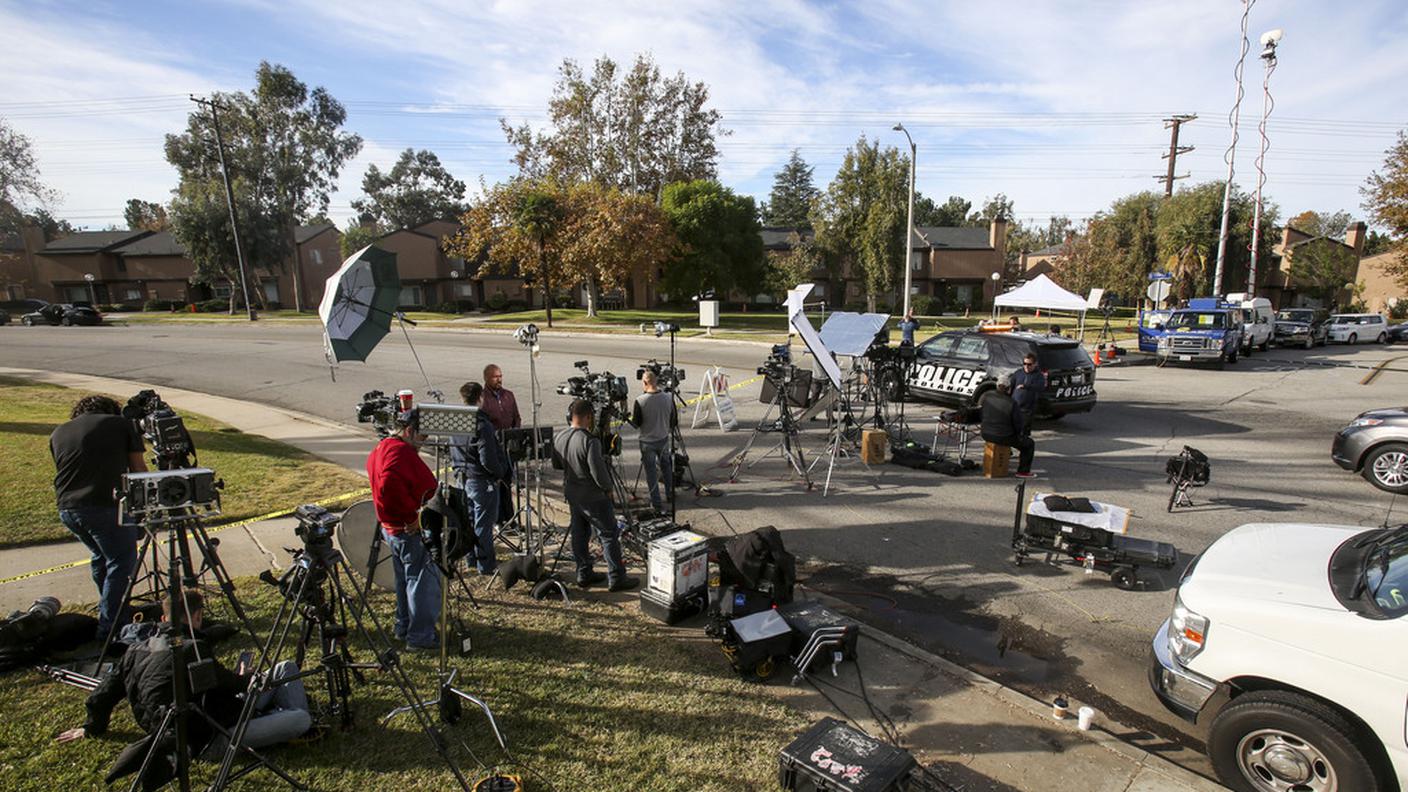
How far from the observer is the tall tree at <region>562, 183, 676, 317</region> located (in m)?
33.3

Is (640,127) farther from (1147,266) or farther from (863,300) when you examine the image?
(1147,266)

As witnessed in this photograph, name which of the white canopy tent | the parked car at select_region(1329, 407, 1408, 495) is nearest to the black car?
the parked car at select_region(1329, 407, 1408, 495)

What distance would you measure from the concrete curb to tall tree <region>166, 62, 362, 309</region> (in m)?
53.9

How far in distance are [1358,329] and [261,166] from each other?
70.5 metres

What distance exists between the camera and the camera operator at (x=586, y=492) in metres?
5.77

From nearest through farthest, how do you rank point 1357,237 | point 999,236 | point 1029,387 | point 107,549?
point 107,549
point 1029,387
point 1357,237
point 999,236

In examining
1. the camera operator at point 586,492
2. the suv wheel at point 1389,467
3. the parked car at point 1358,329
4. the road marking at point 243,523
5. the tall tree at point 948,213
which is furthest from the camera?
the tall tree at point 948,213

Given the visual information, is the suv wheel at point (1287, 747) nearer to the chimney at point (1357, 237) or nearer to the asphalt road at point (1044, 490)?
the asphalt road at point (1044, 490)

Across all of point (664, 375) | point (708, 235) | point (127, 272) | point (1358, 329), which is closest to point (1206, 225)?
point (1358, 329)

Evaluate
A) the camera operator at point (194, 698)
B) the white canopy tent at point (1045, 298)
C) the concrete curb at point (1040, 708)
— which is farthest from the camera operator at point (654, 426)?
the white canopy tent at point (1045, 298)

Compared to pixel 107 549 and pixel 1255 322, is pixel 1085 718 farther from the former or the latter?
pixel 1255 322

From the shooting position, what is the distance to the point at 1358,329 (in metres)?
30.0

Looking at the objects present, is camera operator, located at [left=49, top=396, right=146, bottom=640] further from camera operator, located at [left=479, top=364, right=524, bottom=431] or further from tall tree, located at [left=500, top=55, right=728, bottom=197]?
tall tree, located at [left=500, top=55, right=728, bottom=197]

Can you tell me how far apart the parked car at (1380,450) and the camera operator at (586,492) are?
1054 centimetres
